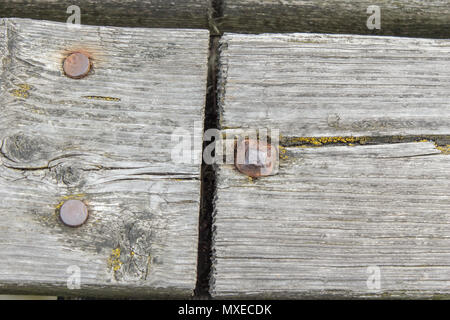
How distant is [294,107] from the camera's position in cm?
159

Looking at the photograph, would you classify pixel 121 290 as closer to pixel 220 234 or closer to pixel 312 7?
pixel 220 234

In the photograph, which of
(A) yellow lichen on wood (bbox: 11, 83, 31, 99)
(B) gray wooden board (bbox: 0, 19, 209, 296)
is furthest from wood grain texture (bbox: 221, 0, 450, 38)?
(A) yellow lichen on wood (bbox: 11, 83, 31, 99)

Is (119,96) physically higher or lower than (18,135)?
higher

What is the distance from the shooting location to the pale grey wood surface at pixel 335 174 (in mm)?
1530

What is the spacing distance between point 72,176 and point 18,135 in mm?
233

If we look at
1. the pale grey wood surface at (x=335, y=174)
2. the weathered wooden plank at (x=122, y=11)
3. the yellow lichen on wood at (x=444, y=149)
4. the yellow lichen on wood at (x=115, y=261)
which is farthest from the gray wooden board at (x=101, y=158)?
the yellow lichen on wood at (x=444, y=149)

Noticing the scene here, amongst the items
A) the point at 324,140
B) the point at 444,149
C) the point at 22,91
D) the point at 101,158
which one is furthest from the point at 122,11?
the point at 444,149

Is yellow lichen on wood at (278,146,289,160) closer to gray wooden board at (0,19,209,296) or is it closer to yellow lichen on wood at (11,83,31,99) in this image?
gray wooden board at (0,19,209,296)

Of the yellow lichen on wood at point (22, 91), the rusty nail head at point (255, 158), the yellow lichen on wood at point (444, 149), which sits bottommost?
the rusty nail head at point (255, 158)

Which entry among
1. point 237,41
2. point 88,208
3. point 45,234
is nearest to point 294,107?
point 237,41

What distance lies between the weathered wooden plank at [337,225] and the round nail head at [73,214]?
0.45 metres

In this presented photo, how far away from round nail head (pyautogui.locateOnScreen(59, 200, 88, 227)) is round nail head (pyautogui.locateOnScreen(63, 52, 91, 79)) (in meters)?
0.45

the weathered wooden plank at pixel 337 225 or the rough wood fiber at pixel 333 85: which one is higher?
the rough wood fiber at pixel 333 85

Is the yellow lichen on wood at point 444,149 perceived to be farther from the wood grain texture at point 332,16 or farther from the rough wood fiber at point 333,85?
the wood grain texture at point 332,16
